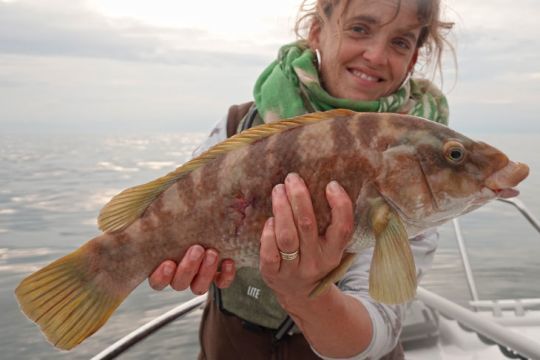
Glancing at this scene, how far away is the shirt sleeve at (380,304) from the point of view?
2.29 metres

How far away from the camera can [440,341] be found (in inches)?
167

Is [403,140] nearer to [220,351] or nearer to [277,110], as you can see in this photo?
[277,110]

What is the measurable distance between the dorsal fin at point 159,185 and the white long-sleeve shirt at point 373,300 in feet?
2.76

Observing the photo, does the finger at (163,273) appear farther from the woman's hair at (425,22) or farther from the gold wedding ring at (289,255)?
the woman's hair at (425,22)

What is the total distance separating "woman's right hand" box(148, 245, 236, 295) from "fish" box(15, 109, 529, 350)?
0.10 ft

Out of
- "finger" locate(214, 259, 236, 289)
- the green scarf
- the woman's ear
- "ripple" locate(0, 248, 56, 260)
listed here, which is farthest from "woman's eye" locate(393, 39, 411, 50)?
"ripple" locate(0, 248, 56, 260)

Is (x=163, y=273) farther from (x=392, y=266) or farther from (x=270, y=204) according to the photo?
(x=392, y=266)

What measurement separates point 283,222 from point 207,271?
392 millimetres

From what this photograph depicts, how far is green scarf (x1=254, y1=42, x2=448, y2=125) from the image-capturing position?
2730mm

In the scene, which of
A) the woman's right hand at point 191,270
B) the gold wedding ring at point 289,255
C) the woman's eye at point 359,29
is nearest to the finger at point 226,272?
the woman's right hand at point 191,270

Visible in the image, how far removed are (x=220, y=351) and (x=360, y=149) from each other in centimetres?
154

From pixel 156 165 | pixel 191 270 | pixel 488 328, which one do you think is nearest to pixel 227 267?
pixel 191 270

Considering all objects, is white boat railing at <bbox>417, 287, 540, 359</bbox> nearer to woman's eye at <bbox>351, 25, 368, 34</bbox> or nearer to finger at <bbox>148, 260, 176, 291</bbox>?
woman's eye at <bbox>351, 25, 368, 34</bbox>

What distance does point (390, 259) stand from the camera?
6.12 feet
